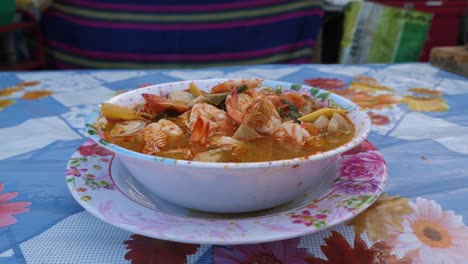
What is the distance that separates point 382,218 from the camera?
625 mm

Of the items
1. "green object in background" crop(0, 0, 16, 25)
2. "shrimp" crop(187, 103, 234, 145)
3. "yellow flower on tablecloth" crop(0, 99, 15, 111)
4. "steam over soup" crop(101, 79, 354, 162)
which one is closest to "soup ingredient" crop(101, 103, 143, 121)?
"steam over soup" crop(101, 79, 354, 162)

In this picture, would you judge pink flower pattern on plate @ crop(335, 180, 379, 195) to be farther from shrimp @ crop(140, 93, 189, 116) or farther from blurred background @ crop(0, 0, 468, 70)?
blurred background @ crop(0, 0, 468, 70)

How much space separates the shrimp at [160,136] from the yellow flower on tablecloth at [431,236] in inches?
13.4

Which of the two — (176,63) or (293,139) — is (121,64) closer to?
(176,63)

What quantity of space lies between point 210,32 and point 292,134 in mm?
2320

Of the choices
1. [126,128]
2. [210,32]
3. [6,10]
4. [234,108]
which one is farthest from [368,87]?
[6,10]

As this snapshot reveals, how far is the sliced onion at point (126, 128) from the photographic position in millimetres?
667

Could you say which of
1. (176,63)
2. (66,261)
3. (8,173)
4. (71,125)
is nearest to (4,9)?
(176,63)

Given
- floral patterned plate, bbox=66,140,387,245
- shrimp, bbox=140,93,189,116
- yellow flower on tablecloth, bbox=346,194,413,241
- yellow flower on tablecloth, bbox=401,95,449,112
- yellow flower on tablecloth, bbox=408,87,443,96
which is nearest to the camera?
floral patterned plate, bbox=66,140,387,245

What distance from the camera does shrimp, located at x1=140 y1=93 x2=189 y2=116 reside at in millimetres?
717

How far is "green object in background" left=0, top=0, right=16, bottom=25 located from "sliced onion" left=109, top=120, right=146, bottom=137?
2.06m

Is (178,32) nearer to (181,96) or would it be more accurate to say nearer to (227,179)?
(181,96)

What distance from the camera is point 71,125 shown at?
A: 107 cm

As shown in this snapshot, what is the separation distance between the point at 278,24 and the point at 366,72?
1.43m
